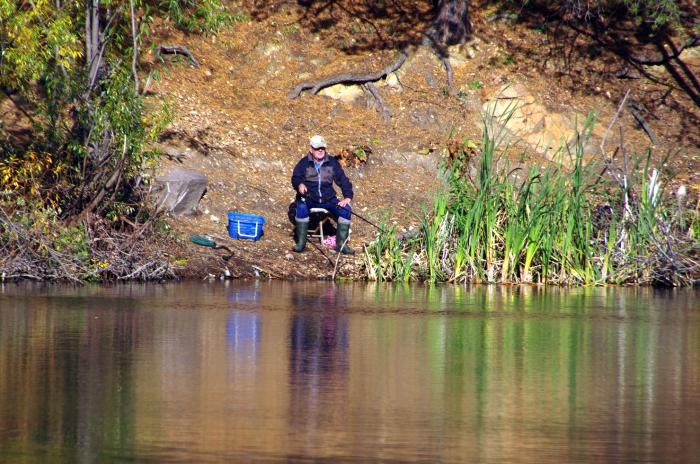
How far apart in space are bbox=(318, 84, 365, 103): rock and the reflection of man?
275 inches

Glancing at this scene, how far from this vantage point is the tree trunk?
27.5 metres

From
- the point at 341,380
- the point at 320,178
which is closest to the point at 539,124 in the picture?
the point at 320,178

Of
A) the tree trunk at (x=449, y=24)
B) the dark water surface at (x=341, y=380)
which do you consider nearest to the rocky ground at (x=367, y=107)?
the tree trunk at (x=449, y=24)

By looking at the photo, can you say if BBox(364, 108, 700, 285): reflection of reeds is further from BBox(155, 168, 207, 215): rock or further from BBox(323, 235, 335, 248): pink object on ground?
BBox(155, 168, 207, 215): rock

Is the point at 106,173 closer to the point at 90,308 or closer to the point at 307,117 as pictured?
the point at 90,308

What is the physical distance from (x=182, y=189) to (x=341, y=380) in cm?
1131

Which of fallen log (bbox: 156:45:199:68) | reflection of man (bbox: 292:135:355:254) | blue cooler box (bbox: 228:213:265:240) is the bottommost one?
blue cooler box (bbox: 228:213:265:240)

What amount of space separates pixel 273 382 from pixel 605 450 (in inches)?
110

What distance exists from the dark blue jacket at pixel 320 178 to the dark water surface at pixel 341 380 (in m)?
4.31

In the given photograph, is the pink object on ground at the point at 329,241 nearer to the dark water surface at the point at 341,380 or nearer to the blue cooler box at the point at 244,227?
the blue cooler box at the point at 244,227

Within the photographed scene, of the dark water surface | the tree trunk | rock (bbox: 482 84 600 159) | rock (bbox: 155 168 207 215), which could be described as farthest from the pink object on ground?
the tree trunk

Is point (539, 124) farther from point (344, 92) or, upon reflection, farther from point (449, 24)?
point (344, 92)

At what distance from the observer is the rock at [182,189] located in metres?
19.8

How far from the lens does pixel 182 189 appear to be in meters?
20.0
